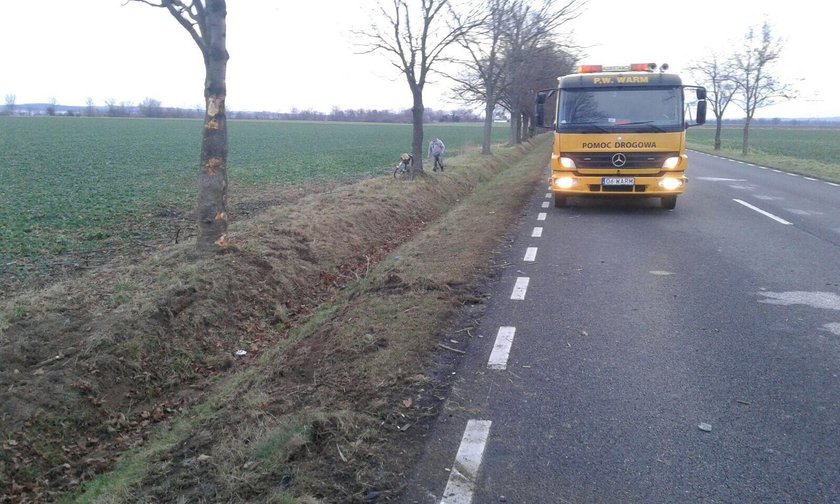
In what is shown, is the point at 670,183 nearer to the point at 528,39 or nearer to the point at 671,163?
the point at 671,163

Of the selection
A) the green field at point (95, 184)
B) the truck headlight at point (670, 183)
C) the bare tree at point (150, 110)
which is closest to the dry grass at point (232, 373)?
the green field at point (95, 184)

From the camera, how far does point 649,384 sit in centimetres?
471

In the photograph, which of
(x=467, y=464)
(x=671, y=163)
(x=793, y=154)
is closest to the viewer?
(x=467, y=464)

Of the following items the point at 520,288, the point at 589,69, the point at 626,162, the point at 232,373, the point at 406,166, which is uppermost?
the point at 589,69

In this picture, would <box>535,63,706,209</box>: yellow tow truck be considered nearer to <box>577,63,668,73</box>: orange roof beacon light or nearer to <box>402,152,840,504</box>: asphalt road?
<box>577,63,668,73</box>: orange roof beacon light

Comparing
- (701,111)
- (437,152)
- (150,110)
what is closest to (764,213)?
(701,111)

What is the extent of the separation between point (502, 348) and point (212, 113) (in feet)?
17.5

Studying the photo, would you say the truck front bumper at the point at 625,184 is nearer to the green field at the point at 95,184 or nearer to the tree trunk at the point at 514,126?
the green field at the point at 95,184

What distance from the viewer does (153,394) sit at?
567cm

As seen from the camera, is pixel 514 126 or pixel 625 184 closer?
pixel 625 184

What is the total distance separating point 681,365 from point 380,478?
9.11ft

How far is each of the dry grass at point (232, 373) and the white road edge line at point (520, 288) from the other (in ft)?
1.52

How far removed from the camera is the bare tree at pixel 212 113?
27.8 ft

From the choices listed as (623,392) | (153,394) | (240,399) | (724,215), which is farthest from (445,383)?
(724,215)
